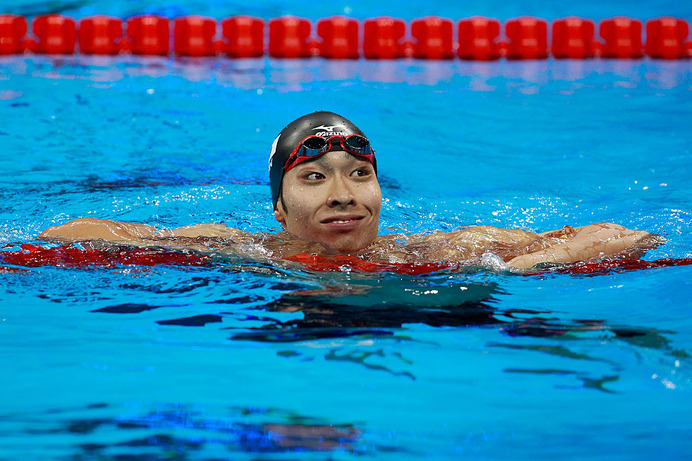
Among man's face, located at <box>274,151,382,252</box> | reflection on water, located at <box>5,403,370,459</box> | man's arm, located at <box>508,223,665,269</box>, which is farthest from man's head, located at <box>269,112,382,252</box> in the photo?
reflection on water, located at <box>5,403,370,459</box>

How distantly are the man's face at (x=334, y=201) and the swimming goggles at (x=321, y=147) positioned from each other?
26mm

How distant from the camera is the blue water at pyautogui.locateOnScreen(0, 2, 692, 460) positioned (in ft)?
7.84

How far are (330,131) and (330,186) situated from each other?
12.4 inches

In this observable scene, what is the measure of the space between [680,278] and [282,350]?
84.3 inches

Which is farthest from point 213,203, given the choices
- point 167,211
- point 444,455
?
point 444,455

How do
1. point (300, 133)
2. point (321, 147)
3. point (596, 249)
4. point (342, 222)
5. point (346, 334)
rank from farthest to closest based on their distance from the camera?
1. point (300, 133)
2. point (321, 147)
3. point (342, 222)
4. point (596, 249)
5. point (346, 334)

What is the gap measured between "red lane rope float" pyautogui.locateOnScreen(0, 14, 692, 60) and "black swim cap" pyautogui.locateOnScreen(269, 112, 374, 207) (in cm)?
766

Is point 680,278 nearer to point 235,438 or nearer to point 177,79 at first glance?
point 235,438

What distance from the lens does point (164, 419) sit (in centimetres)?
245

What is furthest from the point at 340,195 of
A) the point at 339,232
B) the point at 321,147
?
the point at 321,147

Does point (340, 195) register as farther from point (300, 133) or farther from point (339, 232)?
point (300, 133)

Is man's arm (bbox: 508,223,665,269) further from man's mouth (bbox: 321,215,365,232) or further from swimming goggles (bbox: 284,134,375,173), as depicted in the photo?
swimming goggles (bbox: 284,134,375,173)

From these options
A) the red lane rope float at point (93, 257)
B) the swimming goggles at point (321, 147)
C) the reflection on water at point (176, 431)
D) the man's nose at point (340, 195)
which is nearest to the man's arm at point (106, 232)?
the red lane rope float at point (93, 257)

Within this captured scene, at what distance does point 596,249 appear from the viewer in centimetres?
353
